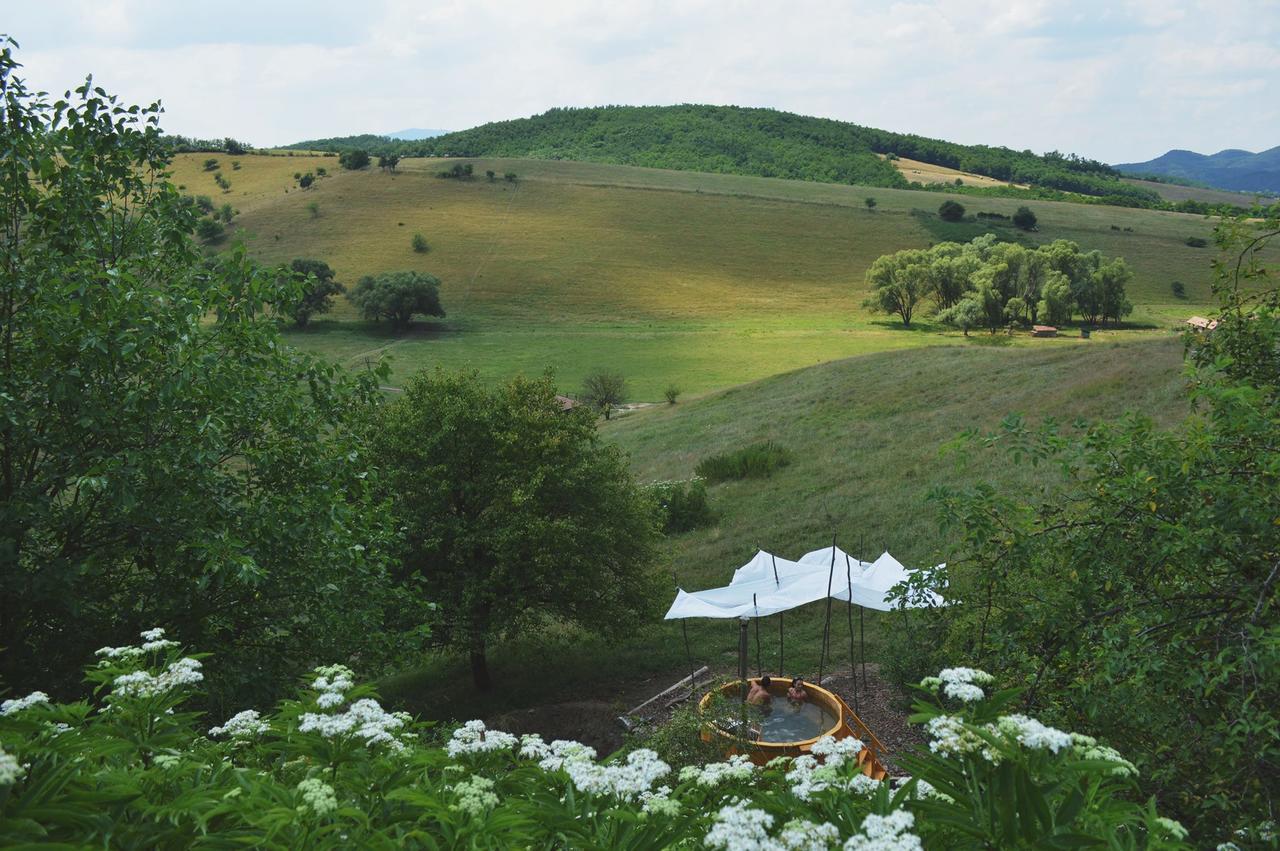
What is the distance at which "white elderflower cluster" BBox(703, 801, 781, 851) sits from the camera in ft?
8.25

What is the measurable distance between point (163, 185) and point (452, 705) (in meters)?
12.2

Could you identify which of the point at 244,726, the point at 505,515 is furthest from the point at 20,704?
the point at 505,515

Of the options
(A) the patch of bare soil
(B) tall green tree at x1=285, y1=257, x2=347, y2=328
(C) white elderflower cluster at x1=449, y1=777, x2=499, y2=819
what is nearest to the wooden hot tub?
(A) the patch of bare soil

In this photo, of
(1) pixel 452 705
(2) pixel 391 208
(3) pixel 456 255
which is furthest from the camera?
(2) pixel 391 208

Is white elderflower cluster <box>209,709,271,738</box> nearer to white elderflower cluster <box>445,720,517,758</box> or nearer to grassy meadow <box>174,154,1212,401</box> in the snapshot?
white elderflower cluster <box>445,720,517,758</box>

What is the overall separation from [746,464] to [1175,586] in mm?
27371

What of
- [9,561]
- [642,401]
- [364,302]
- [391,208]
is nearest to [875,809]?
[9,561]

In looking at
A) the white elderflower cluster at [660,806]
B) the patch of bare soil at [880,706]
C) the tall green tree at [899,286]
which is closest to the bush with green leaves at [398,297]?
the tall green tree at [899,286]

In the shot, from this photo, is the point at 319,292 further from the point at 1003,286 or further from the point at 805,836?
the point at 805,836

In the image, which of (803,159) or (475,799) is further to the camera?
(803,159)

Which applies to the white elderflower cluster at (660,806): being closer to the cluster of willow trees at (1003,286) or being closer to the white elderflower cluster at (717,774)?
the white elderflower cluster at (717,774)

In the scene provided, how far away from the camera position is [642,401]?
198 feet

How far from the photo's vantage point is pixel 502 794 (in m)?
3.52

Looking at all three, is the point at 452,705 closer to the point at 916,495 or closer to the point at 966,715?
the point at 916,495
